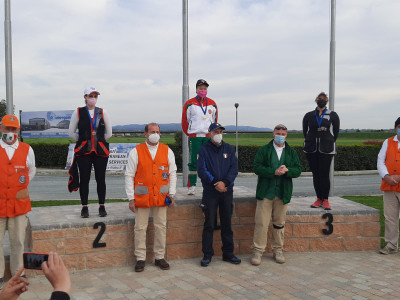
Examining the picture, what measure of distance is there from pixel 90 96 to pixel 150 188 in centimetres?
155

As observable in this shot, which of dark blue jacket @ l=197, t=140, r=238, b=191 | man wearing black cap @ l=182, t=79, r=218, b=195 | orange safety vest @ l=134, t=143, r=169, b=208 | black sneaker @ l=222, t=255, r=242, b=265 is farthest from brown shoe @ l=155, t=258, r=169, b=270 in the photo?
man wearing black cap @ l=182, t=79, r=218, b=195

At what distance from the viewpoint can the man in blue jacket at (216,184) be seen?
18.8 ft

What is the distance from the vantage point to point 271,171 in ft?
18.9

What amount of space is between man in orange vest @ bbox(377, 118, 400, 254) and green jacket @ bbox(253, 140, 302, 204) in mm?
1460

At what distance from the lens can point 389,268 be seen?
18.8ft

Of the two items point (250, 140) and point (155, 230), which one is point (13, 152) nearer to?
point (155, 230)

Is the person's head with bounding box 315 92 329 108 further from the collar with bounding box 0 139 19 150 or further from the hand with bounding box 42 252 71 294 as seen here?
the hand with bounding box 42 252 71 294

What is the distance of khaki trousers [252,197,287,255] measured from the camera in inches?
234

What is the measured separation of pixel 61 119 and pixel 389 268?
87.1 feet

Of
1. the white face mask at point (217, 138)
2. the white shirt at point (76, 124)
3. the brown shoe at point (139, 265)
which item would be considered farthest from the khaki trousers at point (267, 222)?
the white shirt at point (76, 124)

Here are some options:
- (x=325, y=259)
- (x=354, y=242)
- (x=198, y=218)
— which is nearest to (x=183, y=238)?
(x=198, y=218)

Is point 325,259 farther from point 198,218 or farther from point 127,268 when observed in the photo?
point 127,268

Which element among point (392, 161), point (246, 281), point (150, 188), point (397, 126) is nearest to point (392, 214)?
point (392, 161)

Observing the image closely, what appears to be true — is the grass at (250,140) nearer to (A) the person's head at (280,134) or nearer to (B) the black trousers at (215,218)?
(A) the person's head at (280,134)
